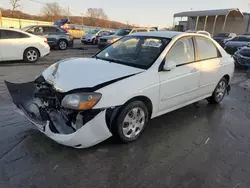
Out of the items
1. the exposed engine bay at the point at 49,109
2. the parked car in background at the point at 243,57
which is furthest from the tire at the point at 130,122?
the parked car in background at the point at 243,57

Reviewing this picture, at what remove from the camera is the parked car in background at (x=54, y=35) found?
14.3 meters

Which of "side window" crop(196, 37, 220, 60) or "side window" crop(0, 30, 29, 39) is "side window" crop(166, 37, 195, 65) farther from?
"side window" crop(0, 30, 29, 39)

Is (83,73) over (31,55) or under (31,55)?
over

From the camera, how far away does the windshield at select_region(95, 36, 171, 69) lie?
12.4ft

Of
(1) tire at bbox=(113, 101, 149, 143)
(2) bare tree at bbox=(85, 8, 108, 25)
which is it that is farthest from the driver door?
(2) bare tree at bbox=(85, 8, 108, 25)

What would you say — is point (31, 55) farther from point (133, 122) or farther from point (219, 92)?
point (133, 122)

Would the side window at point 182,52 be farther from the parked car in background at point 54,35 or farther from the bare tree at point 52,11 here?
the bare tree at point 52,11

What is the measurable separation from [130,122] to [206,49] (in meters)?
2.48

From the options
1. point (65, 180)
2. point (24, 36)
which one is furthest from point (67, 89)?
point (24, 36)

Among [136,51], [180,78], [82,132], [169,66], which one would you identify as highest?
[136,51]

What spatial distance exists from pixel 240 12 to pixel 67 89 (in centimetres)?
4153

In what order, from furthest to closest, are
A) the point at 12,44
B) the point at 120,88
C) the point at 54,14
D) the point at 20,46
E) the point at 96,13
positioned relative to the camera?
the point at 96,13, the point at 54,14, the point at 20,46, the point at 12,44, the point at 120,88

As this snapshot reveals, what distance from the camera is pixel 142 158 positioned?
3100mm

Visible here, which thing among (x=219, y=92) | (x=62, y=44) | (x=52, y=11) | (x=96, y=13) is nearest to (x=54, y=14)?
(x=52, y=11)
